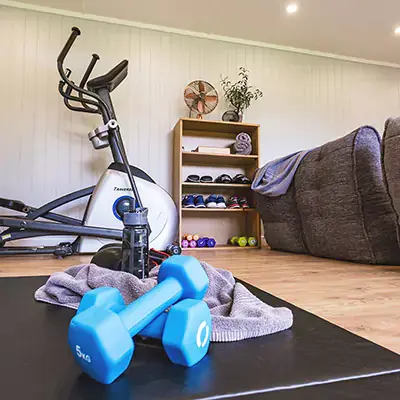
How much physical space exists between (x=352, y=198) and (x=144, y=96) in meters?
2.16

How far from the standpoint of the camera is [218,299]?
2.90 ft

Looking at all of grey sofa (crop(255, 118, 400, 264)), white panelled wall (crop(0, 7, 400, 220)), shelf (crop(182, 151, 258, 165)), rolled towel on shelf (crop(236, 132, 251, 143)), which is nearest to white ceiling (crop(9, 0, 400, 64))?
white panelled wall (crop(0, 7, 400, 220))

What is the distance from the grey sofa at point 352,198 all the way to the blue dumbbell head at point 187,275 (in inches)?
48.0

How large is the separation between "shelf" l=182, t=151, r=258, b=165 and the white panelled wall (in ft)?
0.72

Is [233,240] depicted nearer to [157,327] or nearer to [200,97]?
[200,97]

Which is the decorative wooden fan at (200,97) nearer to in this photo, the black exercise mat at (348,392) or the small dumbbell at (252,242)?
the small dumbbell at (252,242)

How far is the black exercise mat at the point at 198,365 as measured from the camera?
1.59ft

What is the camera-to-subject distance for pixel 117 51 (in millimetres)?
3209

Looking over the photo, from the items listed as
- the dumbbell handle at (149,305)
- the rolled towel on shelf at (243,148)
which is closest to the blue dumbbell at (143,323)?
the dumbbell handle at (149,305)

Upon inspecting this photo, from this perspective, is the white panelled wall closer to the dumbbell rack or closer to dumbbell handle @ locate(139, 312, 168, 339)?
the dumbbell rack

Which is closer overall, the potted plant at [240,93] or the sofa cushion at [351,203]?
the sofa cushion at [351,203]

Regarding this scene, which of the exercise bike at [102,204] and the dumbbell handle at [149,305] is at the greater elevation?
the exercise bike at [102,204]

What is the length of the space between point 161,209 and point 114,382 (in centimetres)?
208

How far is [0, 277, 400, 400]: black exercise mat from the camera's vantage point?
0.48 meters
